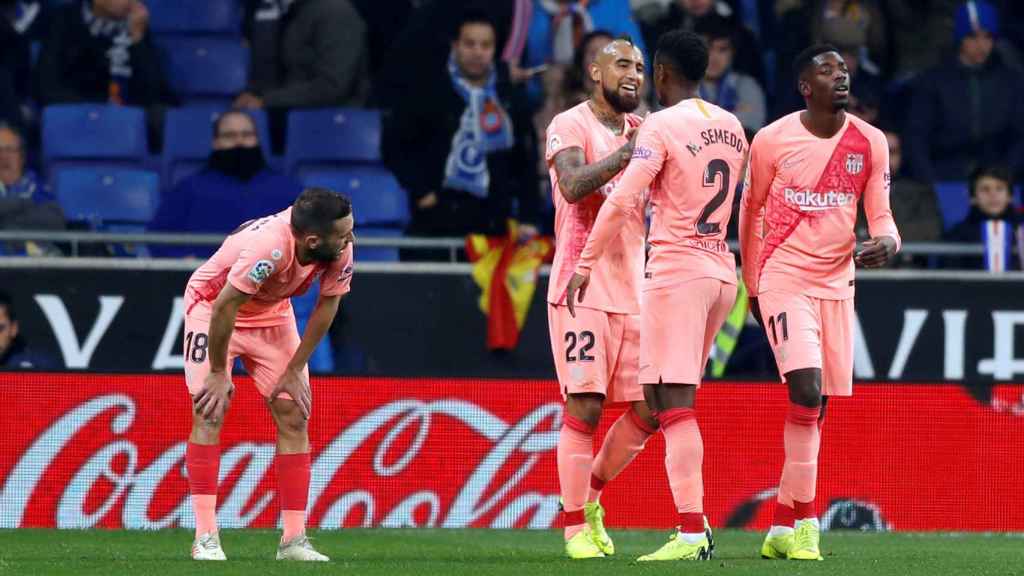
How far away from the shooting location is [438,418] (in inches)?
452

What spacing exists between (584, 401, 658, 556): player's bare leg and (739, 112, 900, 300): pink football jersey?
85 centimetres

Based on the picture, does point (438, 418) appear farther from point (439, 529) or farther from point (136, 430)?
point (136, 430)

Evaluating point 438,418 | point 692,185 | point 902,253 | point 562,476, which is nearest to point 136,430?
point 438,418

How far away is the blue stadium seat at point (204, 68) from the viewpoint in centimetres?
1557

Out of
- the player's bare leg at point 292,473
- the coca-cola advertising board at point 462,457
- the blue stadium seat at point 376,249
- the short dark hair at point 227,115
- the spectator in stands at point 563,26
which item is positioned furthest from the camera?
the spectator in stands at point 563,26

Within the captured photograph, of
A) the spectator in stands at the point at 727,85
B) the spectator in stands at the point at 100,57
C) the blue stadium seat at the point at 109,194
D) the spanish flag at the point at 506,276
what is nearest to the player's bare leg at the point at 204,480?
the spanish flag at the point at 506,276

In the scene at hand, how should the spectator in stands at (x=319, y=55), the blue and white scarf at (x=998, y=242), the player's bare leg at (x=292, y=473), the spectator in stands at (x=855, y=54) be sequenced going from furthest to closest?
the spectator in stands at (x=855, y=54), the spectator in stands at (x=319, y=55), the blue and white scarf at (x=998, y=242), the player's bare leg at (x=292, y=473)

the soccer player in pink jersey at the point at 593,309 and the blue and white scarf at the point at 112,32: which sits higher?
the blue and white scarf at the point at 112,32

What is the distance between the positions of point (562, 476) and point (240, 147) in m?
5.31

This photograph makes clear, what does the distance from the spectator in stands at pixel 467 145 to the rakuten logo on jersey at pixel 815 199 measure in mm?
4791

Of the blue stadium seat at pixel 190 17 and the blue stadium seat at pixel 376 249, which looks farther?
the blue stadium seat at pixel 190 17

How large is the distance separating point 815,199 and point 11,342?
581 cm

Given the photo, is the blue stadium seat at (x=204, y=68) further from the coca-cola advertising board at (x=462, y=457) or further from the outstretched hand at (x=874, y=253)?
the outstretched hand at (x=874, y=253)

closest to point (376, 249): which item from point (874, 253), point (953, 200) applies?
point (953, 200)
